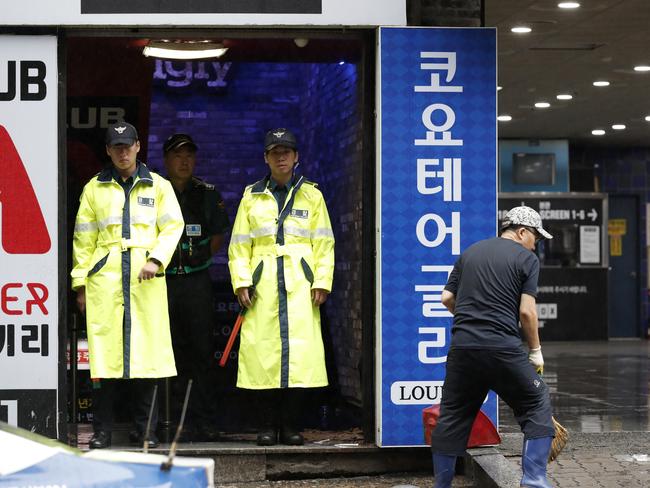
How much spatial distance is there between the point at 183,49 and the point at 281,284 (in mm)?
1956

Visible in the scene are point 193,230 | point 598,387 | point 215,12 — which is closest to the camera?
point 215,12

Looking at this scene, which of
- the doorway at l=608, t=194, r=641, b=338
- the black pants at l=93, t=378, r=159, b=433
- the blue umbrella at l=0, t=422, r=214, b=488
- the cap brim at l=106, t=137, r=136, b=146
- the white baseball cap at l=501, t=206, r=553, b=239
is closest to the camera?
the blue umbrella at l=0, t=422, r=214, b=488

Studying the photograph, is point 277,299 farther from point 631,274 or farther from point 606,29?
point 631,274

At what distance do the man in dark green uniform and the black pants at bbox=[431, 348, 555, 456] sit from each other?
247 cm

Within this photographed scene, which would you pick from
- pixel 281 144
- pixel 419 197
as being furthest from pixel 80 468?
pixel 281 144

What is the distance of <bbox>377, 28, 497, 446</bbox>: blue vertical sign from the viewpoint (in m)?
8.04

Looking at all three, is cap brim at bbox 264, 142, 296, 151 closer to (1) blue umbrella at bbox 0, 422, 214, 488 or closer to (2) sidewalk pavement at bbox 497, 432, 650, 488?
(2) sidewalk pavement at bbox 497, 432, 650, 488

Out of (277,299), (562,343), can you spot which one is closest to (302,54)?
(277,299)

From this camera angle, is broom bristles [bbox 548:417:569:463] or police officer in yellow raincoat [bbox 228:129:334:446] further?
police officer in yellow raincoat [bbox 228:129:334:446]

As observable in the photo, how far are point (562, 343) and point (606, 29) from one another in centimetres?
1025

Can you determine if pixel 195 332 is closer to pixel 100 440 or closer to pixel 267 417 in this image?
pixel 267 417

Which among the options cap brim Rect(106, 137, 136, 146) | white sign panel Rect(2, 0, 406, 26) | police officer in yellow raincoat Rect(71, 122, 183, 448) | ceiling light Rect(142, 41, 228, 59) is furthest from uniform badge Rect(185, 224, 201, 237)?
white sign panel Rect(2, 0, 406, 26)

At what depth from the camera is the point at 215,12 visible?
7922 millimetres

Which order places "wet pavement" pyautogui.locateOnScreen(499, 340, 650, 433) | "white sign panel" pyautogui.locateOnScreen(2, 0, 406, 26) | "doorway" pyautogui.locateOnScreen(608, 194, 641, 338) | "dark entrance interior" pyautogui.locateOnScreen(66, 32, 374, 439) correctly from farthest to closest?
"doorway" pyautogui.locateOnScreen(608, 194, 641, 338)
"wet pavement" pyautogui.locateOnScreen(499, 340, 650, 433)
"dark entrance interior" pyautogui.locateOnScreen(66, 32, 374, 439)
"white sign panel" pyautogui.locateOnScreen(2, 0, 406, 26)
